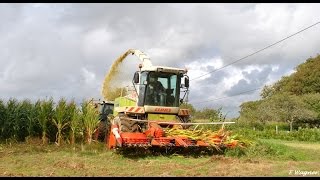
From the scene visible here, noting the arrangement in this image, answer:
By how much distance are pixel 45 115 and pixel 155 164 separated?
8438 mm

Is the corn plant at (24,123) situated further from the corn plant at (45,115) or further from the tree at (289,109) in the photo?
the tree at (289,109)

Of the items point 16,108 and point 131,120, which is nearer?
point 131,120

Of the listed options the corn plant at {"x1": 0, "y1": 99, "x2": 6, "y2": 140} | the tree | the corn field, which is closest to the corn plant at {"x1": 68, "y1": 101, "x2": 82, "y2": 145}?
the corn field

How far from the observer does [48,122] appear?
61.1 ft

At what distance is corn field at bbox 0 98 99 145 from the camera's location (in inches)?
705

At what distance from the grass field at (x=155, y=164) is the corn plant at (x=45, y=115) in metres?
2.54

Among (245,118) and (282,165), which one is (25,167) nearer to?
(282,165)

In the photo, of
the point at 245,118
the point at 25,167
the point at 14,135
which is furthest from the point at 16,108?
the point at 245,118

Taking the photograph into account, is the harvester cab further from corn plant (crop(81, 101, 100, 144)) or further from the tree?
the tree

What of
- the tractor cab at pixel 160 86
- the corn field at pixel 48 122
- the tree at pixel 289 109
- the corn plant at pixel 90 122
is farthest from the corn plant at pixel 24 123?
the tree at pixel 289 109

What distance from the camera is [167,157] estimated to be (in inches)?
519

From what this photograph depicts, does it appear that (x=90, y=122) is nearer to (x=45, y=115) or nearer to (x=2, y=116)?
(x=45, y=115)

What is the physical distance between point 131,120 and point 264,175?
20.8 feet

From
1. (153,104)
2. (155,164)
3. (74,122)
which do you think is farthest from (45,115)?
(155,164)
